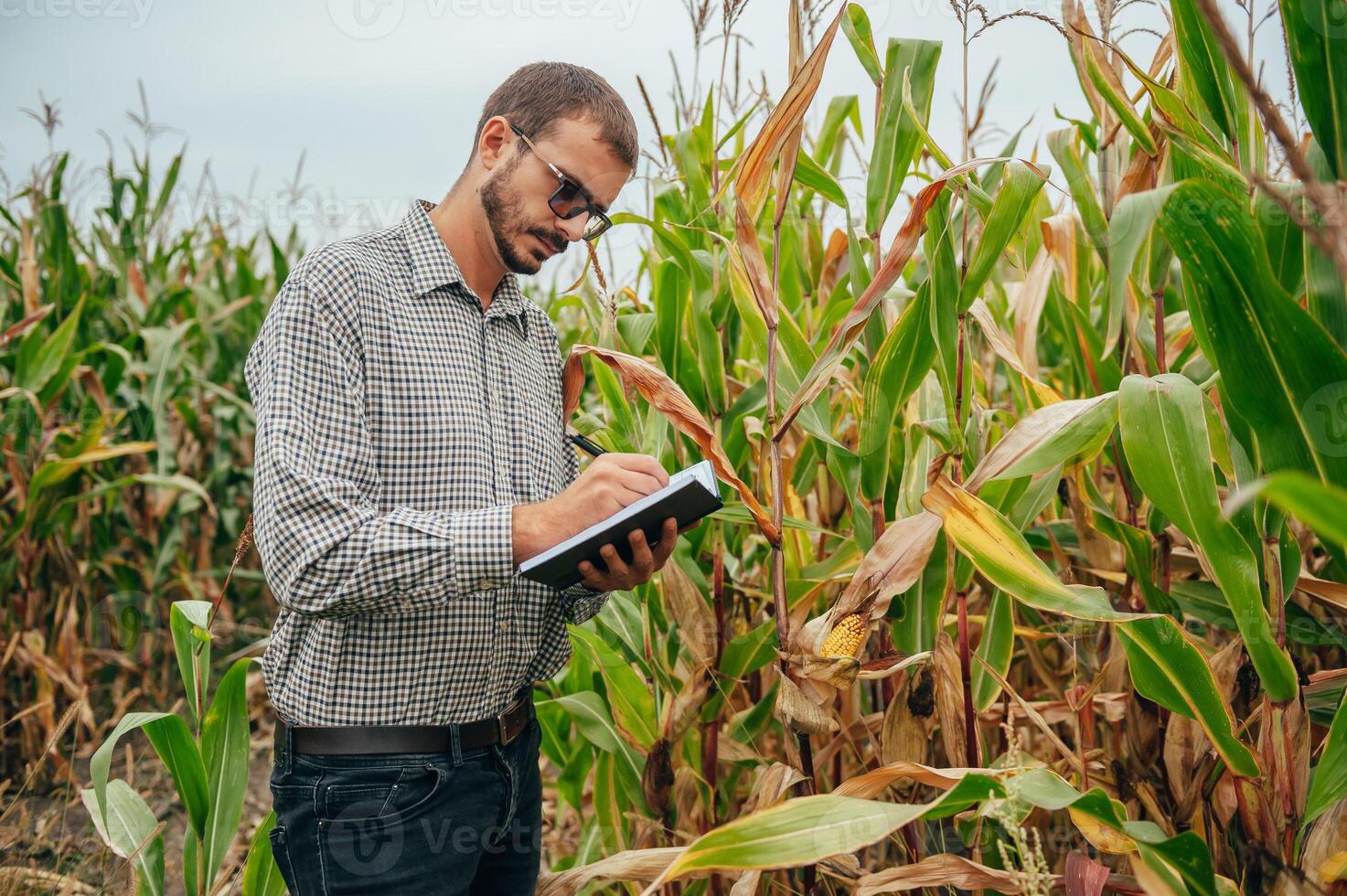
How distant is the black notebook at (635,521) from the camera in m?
1.05

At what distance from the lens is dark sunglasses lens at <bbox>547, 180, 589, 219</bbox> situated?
4.22 ft

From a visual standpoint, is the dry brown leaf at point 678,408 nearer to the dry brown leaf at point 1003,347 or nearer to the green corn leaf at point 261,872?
the dry brown leaf at point 1003,347

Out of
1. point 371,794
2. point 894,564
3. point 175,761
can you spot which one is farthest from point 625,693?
point 175,761

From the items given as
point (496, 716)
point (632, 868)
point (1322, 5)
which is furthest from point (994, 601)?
point (1322, 5)

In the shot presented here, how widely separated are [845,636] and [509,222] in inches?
29.1

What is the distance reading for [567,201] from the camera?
1.29m

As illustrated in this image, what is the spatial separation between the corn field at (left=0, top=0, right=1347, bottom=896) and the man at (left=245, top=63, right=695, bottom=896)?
150mm

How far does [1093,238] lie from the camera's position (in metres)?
1.45

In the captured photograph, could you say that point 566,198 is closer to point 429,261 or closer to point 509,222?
point 509,222

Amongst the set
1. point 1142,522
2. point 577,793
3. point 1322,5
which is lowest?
point 577,793

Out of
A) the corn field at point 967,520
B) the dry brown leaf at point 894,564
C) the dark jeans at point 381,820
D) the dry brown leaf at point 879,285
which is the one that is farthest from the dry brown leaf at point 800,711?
the dark jeans at point 381,820

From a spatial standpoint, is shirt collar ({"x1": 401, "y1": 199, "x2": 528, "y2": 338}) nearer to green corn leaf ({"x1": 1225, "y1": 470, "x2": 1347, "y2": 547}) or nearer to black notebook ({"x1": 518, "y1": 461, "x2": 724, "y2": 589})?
black notebook ({"x1": 518, "y1": 461, "x2": 724, "y2": 589})

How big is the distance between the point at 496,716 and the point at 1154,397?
3.03 feet

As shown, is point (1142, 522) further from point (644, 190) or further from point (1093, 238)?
point (644, 190)
